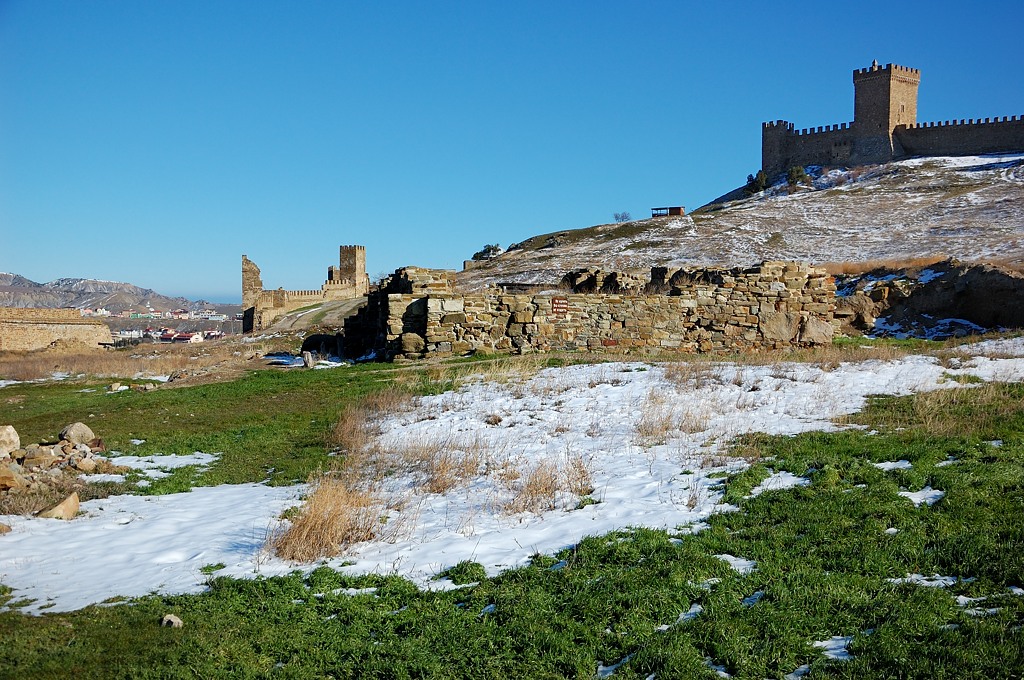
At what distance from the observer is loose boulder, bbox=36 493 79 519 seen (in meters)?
8.16

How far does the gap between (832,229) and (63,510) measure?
57776mm

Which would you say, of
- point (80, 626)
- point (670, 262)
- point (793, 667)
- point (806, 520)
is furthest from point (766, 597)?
point (670, 262)

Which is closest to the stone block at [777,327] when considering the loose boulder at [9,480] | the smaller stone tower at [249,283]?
the loose boulder at [9,480]

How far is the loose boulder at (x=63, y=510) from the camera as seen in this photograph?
8.16 meters

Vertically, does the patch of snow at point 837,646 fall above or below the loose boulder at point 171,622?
above

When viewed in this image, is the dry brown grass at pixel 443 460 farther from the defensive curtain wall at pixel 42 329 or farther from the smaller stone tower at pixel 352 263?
the smaller stone tower at pixel 352 263

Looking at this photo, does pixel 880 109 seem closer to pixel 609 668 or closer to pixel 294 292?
pixel 294 292

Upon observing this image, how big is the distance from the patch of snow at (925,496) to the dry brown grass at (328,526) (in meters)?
4.83

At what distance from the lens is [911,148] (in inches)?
3484

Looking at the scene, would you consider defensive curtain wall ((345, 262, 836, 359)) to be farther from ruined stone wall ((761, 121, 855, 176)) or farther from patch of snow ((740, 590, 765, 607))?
ruined stone wall ((761, 121, 855, 176))

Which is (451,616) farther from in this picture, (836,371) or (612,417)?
(836,371)

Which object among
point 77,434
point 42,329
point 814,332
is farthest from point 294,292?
point 77,434

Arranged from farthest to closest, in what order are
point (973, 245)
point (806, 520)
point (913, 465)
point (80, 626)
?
point (973, 245)
point (913, 465)
point (806, 520)
point (80, 626)

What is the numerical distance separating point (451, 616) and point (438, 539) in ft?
5.70
